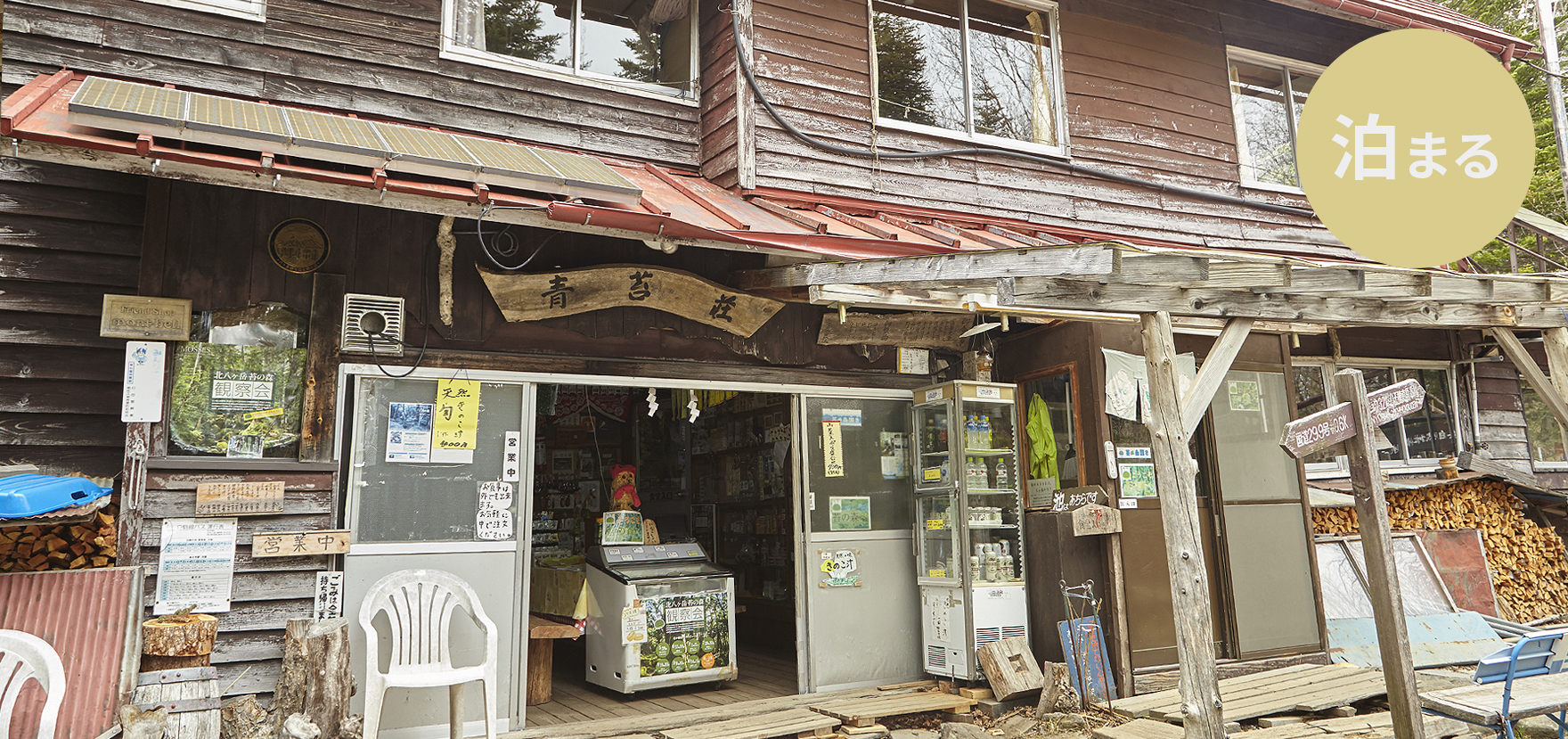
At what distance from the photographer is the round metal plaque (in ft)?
17.6

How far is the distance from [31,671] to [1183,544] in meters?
5.24

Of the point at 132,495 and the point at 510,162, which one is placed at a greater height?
the point at 510,162

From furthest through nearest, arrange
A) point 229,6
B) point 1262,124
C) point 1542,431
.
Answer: point 1542,431, point 1262,124, point 229,6

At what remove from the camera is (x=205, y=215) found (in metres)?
5.23


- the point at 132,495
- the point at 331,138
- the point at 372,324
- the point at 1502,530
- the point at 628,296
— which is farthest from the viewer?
the point at 1502,530

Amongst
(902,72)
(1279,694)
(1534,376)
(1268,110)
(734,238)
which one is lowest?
(1279,694)

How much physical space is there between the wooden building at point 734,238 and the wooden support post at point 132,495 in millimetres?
15

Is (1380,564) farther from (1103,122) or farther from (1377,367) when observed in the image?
(1377,367)

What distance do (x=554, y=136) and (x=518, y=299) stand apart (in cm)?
139

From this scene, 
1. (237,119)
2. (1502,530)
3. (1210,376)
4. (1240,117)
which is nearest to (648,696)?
(1210,376)

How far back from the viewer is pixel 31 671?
392cm

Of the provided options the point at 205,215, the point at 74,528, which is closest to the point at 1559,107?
the point at 205,215

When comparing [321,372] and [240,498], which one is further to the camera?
[321,372]

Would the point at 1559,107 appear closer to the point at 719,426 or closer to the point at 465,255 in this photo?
the point at 719,426
